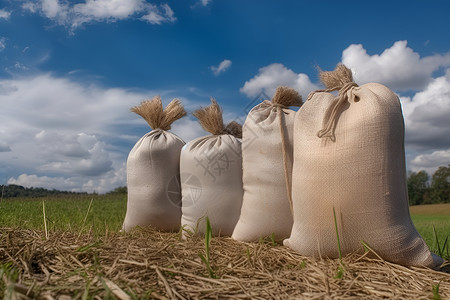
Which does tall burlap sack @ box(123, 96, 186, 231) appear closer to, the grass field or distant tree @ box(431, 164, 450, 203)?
the grass field

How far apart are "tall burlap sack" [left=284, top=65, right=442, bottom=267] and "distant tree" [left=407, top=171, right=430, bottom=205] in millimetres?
48423

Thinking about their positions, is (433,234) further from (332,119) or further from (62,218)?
(62,218)

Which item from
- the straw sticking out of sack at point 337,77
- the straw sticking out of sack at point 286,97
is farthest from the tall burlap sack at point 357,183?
the straw sticking out of sack at point 286,97

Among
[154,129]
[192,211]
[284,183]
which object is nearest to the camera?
[284,183]

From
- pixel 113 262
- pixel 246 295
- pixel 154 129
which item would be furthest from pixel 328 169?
pixel 154 129

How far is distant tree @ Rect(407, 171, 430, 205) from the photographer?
151ft

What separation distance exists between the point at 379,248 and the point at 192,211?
3.88 ft

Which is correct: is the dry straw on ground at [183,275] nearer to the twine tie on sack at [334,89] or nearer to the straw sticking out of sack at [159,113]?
the twine tie on sack at [334,89]

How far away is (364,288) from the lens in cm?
130

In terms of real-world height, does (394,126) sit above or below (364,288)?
above

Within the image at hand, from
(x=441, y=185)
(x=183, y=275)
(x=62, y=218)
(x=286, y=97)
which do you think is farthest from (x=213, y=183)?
(x=441, y=185)

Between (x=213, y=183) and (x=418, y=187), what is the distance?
50.9 m

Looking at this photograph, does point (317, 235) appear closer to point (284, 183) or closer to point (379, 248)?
point (379, 248)

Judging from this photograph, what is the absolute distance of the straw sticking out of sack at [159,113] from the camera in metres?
2.96
